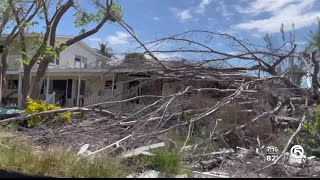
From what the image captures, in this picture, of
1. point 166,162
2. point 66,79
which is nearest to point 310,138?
point 166,162

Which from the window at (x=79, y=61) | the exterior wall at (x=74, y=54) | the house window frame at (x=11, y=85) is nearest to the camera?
the house window frame at (x=11, y=85)

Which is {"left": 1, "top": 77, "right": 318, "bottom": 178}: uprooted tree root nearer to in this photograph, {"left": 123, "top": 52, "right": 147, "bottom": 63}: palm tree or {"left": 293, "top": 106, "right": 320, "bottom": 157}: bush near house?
{"left": 293, "top": 106, "right": 320, "bottom": 157}: bush near house

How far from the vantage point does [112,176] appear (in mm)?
6285

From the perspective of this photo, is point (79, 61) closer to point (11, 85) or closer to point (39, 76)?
point (11, 85)

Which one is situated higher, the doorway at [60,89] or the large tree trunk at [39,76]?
the large tree trunk at [39,76]

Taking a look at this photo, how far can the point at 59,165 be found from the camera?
6.61 m

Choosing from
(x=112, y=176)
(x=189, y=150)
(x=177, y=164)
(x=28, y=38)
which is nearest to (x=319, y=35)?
(x=189, y=150)

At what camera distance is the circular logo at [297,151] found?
742 centimetres

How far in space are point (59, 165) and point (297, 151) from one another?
4341 millimetres

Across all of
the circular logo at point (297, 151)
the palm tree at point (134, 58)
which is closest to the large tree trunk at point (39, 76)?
the palm tree at point (134, 58)

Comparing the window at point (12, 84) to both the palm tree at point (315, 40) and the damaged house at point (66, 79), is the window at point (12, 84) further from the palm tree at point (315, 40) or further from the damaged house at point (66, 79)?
the palm tree at point (315, 40)

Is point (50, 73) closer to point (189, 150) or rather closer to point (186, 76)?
point (186, 76)

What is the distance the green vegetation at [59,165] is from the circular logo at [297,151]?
3.11 meters

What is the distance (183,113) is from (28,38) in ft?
50.3
